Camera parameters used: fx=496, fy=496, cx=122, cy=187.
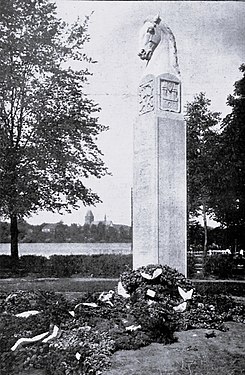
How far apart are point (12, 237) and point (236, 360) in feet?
48.2

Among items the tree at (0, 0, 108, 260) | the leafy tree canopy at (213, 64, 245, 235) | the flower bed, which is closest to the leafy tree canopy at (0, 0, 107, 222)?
the tree at (0, 0, 108, 260)

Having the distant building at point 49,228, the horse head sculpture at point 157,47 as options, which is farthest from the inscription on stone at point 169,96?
the distant building at point 49,228

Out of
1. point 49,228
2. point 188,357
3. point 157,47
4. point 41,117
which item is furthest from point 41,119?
point 188,357

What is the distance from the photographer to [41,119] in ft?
62.0

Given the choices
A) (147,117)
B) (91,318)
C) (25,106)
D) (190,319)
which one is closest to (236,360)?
(190,319)

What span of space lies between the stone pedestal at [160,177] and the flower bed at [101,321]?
3.16ft

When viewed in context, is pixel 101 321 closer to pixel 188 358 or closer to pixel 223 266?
pixel 188 358

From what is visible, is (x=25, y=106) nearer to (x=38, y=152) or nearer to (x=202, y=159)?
(x=38, y=152)

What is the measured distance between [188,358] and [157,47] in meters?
6.64

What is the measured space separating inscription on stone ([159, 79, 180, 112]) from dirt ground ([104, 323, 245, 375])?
469 centimetres

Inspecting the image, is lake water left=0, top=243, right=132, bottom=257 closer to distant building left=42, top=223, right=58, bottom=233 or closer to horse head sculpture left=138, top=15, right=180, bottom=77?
distant building left=42, top=223, right=58, bottom=233

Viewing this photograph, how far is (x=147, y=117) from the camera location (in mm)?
9766

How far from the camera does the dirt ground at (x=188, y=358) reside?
5.37 m

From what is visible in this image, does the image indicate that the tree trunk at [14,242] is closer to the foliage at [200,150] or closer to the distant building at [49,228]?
the distant building at [49,228]
